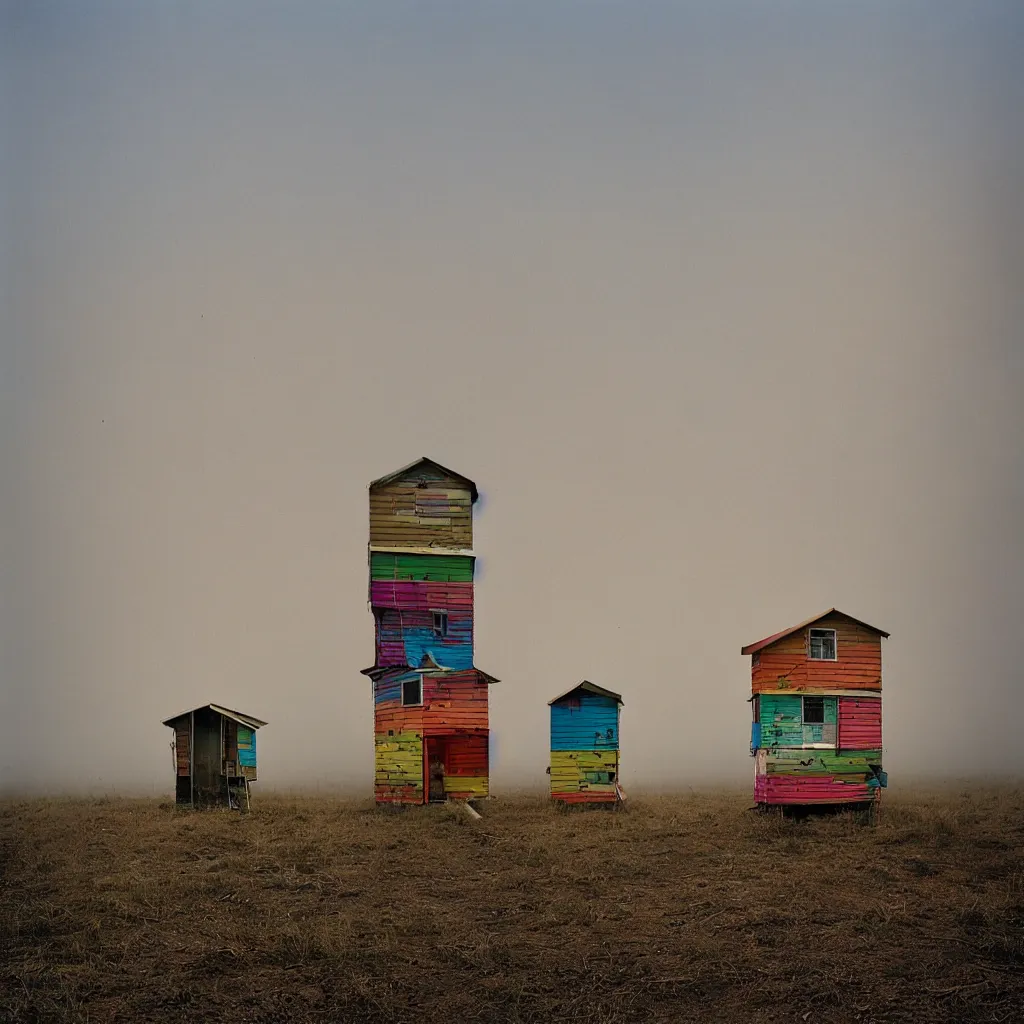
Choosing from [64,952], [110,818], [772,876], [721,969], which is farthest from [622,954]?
[110,818]

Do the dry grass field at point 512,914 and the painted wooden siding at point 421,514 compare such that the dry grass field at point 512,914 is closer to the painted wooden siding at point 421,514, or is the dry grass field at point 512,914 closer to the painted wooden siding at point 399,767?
the painted wooden siding at point 399,767

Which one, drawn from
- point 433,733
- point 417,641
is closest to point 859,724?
point 433,733

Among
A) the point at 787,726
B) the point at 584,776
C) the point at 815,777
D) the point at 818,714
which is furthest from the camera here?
the point at 584,776

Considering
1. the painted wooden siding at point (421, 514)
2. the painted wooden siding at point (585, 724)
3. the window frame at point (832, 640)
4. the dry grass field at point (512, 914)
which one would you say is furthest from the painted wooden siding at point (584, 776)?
the painted wooden siding at point (421, 514)

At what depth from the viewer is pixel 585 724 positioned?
21406 millimetres

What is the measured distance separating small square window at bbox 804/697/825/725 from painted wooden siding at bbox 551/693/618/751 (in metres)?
3.69

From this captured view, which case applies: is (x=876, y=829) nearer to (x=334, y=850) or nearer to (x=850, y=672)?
(x=850, y=672)

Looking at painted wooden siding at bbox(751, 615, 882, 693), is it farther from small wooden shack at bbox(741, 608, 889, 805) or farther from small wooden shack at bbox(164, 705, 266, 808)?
small wooden shack at bbox(164, 705, 266, 808)

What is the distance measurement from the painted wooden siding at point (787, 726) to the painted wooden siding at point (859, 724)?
0.63ft

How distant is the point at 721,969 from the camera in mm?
14656

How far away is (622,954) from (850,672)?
7580mm

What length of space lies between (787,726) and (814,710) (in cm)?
61

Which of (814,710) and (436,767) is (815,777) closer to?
(814,710)

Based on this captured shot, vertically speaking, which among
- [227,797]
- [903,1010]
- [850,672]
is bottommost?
[903,1010]
